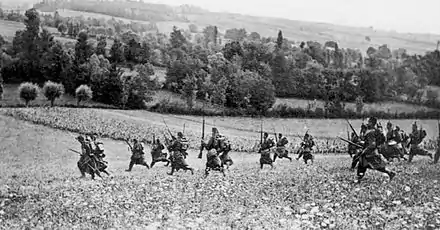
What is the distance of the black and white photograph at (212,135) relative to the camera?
17.3m

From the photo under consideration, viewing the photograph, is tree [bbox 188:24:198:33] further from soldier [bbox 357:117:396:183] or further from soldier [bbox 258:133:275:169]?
soldier [bbox 357:117:396:183]

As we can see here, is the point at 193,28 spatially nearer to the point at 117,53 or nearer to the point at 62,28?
the point at 62,28

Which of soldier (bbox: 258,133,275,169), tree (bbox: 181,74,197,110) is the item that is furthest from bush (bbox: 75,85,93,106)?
soldier (bbox: 258,133,275,169)

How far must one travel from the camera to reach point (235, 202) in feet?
60.5

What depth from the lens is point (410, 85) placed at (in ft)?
306

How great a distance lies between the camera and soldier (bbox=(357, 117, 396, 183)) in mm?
20609

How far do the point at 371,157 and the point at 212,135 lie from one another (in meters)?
9.35

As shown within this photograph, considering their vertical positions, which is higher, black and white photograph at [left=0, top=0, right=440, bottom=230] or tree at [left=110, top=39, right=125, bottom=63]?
tree at [left=110, top=39, right=125, bottom=63]

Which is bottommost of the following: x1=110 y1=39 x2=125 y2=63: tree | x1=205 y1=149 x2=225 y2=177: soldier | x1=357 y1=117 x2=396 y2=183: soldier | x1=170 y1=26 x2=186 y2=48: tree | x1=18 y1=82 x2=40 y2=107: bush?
x1=18 y1=82 x2=40 y2=107: bush

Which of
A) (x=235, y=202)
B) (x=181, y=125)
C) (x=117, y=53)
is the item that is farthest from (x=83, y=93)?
(x=235, y=202)

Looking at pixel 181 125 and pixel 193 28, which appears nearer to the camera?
pixel 181 125

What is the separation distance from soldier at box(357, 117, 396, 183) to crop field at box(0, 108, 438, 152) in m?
31.4

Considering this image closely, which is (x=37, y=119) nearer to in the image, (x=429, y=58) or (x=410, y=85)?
(x=410, y=85)

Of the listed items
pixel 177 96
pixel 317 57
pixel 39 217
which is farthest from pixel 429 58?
pixel 39 217
